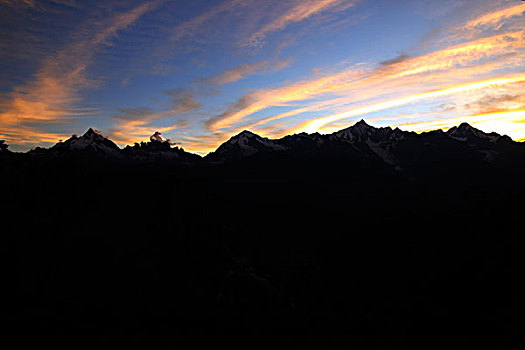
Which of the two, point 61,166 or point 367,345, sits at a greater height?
point 61,166

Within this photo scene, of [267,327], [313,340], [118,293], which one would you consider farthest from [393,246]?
[118,293]

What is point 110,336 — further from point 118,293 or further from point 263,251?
point 263,251

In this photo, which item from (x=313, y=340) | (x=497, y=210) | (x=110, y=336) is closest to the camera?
(x=110, y=336)

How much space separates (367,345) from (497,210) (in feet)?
238

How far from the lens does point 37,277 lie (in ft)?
118

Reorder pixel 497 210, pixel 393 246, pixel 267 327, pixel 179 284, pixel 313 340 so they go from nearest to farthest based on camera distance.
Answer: pixel 267 327 < pixel 313 340 < pixel 179 284 < pixel 497 210 < pixel 393 246

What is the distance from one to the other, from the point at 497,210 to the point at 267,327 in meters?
88.5

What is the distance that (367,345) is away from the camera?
4003 centimetres

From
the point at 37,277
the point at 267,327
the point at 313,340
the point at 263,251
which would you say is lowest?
the point at 263,251

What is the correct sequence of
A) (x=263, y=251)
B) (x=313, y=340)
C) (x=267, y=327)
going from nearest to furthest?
(x=267, y=327) → (x=313, y=340) → (x=263, y=251)

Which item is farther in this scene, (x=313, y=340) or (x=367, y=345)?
(x=367, y=345)

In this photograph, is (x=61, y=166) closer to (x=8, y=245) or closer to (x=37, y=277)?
(x=8, y=245)

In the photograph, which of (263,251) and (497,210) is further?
(263,251)

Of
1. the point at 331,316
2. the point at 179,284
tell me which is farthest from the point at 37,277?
the point at 331,316
